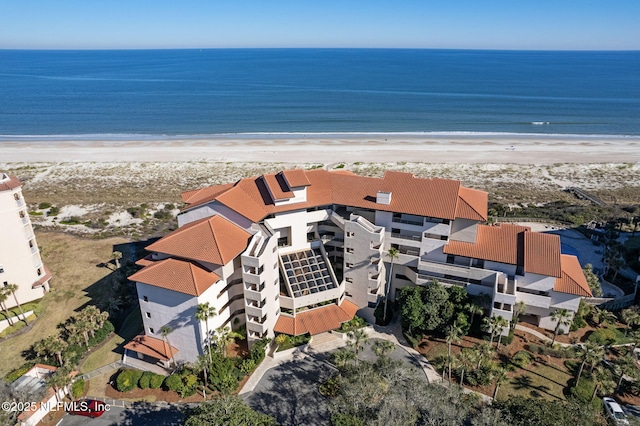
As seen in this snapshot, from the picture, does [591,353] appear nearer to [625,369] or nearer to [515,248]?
[625,369]

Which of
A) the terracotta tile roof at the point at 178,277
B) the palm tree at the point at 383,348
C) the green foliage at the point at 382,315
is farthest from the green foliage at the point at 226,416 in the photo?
the green foliage at the point at 382,315

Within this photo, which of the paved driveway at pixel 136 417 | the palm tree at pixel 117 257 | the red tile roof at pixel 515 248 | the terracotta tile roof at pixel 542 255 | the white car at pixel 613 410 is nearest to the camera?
the white car at pixel 613 410

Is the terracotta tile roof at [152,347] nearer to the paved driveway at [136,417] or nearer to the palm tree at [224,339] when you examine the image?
the paved driveway at [136,417]

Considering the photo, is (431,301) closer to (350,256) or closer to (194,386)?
(350,256)

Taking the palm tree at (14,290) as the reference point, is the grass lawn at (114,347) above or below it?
below

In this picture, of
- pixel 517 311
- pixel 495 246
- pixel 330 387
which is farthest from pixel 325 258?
pixel 517 311

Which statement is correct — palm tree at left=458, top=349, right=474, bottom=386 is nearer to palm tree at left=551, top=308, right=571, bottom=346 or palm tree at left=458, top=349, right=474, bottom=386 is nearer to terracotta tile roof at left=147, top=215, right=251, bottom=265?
palm tree at left=551, top=308, right=571, bottom=346
